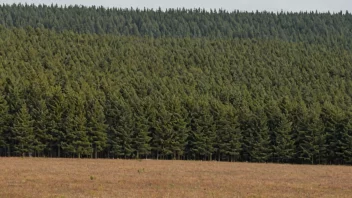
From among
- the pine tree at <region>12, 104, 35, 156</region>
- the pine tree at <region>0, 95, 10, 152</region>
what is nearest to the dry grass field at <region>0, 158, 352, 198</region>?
the pine tree at <region>12, 104, 35, 156</region>

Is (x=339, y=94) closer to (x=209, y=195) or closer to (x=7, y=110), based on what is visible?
(x=7, y=110)

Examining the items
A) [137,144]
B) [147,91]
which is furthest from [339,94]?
[137,144]

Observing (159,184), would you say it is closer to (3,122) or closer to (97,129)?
(97,129)

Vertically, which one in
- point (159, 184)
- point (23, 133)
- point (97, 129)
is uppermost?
point (97, 129)

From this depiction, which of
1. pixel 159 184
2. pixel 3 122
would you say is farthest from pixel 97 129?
pixel 159 184

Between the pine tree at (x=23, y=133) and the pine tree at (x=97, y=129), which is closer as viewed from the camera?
the pine tree at (x=23, y=133)

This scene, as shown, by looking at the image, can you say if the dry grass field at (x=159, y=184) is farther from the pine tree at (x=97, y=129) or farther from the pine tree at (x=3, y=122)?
the pine tree at (x=3, y=122)

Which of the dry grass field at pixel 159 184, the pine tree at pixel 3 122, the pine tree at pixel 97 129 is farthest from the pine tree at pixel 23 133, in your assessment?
the dry grass field at pixel 159 184

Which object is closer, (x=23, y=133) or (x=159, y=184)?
(x=159, y=184)

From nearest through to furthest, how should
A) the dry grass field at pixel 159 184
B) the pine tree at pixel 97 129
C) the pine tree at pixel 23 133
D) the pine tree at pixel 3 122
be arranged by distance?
the dry grass field at pixel 159 184, the pine tree at pixel 23 133, the pine tree at pixel 97 129, the pine tree at pixel 3 122

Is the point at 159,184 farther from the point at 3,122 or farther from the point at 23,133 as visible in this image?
the point at 3,122

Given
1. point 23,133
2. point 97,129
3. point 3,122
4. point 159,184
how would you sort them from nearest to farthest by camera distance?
point 159,184, point 23,133, point 3,122, point 97,129

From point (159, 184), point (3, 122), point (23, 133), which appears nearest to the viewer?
point (159, 184)

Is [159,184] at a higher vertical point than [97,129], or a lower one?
lower
